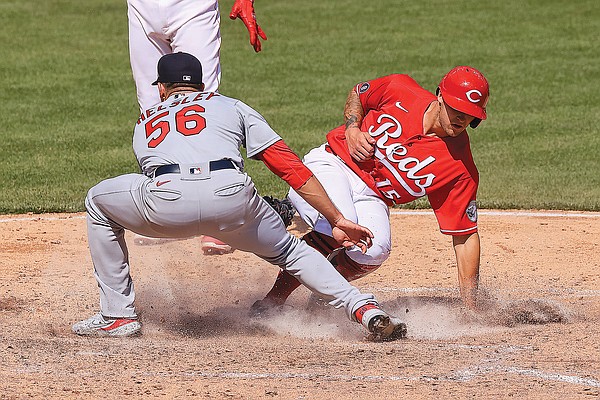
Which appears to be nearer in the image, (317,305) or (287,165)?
(287,165)

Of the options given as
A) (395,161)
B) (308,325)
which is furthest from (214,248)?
(395,161)

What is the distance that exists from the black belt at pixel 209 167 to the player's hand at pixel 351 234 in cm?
61

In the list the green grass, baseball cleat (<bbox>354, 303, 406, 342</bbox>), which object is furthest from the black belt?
the green grass

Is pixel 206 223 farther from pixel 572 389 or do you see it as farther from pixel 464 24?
pixel 464 24

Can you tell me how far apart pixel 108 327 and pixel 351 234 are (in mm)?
1316

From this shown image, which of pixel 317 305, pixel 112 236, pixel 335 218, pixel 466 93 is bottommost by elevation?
pixel 317 305

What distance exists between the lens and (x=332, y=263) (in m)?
6.32

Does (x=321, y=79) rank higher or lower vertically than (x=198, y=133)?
lower

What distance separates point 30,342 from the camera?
5.40 metres

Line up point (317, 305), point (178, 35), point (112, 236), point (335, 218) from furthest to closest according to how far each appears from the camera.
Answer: point (178, 35) → point (317, 305) → point (112, 236) → point (335, 218)

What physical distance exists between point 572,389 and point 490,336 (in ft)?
3.33

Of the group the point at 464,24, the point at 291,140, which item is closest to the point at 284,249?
the point at 291,140

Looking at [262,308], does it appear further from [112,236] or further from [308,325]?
[112,236]

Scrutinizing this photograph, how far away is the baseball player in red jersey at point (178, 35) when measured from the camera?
7.70 meters
